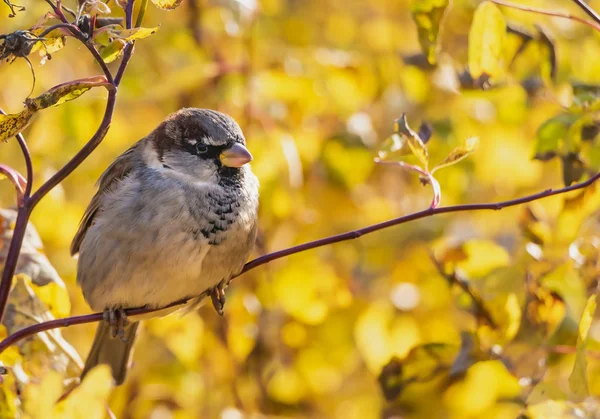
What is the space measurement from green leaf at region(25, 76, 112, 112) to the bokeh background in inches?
31.3

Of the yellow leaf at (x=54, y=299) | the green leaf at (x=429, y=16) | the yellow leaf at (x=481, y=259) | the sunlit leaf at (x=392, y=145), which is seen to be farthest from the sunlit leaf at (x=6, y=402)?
the yellow leaf at (x=481, y=259)

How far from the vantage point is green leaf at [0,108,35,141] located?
42.4 inches

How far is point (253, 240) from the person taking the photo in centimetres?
187

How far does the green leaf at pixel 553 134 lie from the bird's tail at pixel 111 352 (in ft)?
3.75

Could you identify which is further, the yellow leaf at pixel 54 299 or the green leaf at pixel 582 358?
the yellow leaf at pixel 54 299

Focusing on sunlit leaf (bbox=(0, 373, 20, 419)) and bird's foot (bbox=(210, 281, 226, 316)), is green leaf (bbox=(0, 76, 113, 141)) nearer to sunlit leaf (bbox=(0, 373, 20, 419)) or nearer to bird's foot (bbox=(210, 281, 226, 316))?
sunlit leaf (bbox=(0, 373, 20, 419))

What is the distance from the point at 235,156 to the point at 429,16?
2.07ft

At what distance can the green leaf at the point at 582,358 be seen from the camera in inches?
48.6

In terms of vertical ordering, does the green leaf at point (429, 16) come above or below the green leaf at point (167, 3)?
below

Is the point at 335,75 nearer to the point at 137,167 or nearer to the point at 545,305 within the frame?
the point at 137,167

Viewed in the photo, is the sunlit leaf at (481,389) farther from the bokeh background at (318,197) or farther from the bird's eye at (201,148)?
the bird's eye at (201,148)

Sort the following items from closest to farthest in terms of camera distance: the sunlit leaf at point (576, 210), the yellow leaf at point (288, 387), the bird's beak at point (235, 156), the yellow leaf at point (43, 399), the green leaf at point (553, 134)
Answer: the yellow leaf at point (43, 399), the green leaf at point (553, 134), the sunlit leaf at point (576, 210), the bird's beak at point (235, 156), the yellow leaf at point (288, 387)

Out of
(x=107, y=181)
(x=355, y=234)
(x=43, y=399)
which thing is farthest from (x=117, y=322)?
(x=43, y=399)

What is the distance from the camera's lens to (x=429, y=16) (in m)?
1.41
